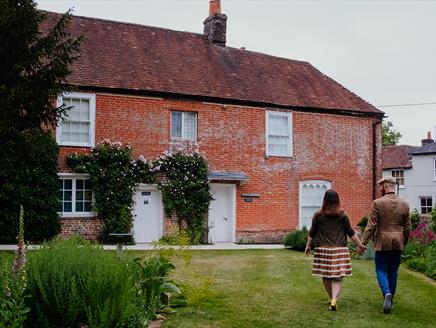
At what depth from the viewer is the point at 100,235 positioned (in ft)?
66.5

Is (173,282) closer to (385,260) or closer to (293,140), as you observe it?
(385,260)

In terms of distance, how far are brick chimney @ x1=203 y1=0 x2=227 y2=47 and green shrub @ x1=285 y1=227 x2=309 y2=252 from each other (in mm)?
10221

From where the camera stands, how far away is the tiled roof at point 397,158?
4672cm

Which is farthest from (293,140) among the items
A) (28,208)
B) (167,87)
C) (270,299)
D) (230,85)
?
(270,299)

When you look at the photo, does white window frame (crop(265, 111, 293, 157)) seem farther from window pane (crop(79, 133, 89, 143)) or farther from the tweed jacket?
the tweed jacket

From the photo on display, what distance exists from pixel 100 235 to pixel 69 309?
14.5 metres

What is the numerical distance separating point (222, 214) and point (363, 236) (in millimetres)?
14175

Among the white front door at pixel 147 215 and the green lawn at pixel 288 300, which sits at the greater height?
the white front door at pixel 147 215

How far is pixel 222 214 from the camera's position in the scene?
22750mm

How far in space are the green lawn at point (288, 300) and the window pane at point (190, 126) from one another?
843cm

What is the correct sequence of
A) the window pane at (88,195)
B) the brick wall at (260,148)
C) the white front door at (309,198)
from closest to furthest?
the window pane at (88,195) < the brick wall at (260,148) < the white front door at (309,198)

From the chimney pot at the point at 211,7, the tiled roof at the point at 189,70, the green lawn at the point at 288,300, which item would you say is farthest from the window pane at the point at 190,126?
the green lawn at the point at 288,300

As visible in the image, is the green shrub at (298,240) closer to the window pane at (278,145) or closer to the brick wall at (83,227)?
the window pane at (278,145)

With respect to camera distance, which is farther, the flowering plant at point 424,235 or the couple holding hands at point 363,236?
the flowering plant at point 424,235
